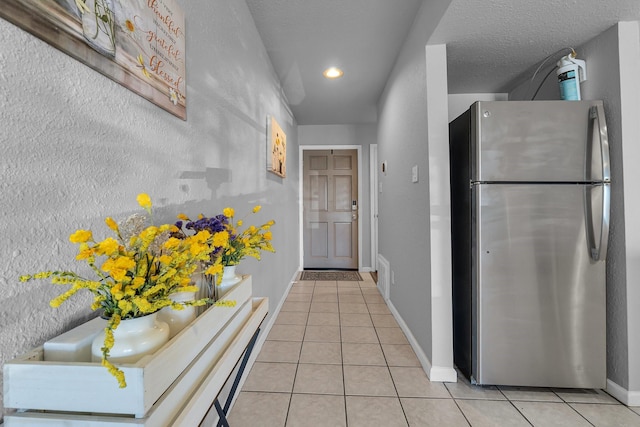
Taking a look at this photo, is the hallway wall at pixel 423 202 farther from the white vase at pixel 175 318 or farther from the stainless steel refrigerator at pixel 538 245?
the white vase at pixel 175 318

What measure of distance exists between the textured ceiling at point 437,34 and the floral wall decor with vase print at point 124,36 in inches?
42.8

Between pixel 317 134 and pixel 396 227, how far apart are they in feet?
8.06

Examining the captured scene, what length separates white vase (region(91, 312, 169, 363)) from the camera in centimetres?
48

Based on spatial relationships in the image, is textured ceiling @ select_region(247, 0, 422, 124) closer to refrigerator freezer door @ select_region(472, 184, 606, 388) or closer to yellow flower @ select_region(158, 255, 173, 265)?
refrigerator freezer door @ select_region(472, 184, 606, 388)

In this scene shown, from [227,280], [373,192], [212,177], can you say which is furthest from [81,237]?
[373,192]

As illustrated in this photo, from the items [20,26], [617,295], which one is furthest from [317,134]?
[20,26]

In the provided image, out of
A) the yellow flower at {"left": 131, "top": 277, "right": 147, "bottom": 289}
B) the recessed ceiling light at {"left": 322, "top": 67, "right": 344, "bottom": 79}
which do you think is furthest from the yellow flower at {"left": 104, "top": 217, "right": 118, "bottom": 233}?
the recessed ceiling light at {"left": 322, "top": 67, "right": 344, "bottom": 79}

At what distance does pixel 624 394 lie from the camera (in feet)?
4.79

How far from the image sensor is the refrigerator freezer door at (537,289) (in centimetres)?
152

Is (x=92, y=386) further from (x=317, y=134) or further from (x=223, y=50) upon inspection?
(x=317, y=134)

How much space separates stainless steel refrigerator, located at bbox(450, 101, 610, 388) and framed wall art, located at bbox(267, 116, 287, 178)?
1.48 meters

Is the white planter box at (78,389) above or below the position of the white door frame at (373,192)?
below

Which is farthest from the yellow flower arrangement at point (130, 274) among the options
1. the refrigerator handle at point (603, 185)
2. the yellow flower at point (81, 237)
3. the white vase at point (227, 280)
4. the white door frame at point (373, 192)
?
the white door frame at point (373, 192)

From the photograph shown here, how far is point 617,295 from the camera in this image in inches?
59.7
